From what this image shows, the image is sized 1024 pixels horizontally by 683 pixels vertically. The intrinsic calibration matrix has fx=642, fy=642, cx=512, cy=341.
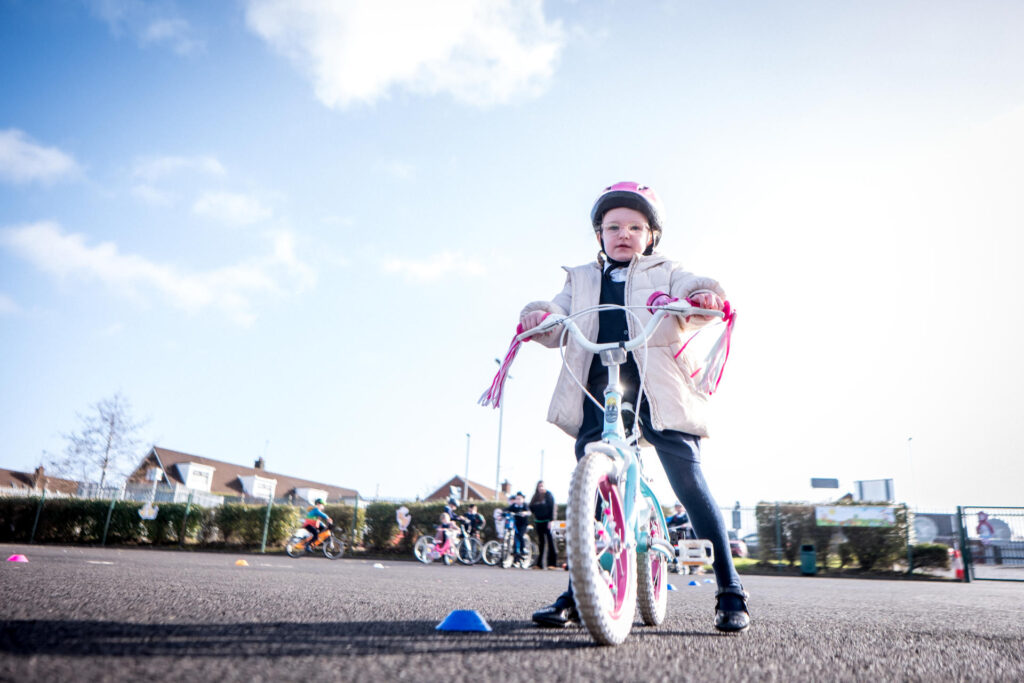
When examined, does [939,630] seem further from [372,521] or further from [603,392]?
[372,521]

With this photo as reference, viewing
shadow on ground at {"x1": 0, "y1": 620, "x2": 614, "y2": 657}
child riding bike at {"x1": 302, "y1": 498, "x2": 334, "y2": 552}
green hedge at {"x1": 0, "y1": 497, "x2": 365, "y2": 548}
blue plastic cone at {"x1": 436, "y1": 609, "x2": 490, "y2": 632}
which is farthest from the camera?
green hedge at {"x1": 0, "y1": 497, "x2": 365, "y2": 548}

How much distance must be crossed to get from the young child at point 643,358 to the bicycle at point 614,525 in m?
0.09

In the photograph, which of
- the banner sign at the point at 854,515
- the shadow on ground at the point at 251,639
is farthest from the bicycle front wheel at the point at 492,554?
the shadow on ground at the point at 251,639

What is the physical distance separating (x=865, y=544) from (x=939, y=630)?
49.3ft

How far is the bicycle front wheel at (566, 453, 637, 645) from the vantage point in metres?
1.97

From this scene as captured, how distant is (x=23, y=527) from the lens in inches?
840

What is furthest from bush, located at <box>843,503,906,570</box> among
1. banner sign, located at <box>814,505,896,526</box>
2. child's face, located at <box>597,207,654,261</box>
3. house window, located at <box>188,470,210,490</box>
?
house window, located at <box>188,470,210,490</box>

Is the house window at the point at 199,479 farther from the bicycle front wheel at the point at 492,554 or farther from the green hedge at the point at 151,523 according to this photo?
the bicycle front wheel at the point at 492,554

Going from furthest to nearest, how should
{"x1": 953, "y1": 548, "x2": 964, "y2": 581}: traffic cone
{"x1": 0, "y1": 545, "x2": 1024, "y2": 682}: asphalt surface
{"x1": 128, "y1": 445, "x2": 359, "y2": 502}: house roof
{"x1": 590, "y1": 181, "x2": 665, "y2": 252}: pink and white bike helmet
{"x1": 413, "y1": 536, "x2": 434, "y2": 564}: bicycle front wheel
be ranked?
1. {"x1": 128, "y1": 445, "x2": 359, "y2": 502}: house roof
2. {"x1": 413, "y1": 536, "x2": 434, "y2": 564}: bicycle front wheel
3. {"x1": 953, "y1": 548, "x2": 964, "y2": 581}: traffic cone
4. {"x1": 590, "y1": 181, "x2": 665, "y2": 252}: pink and white bike helmet
5. {"x1": 0, "y1": 545, "x2": 1024, "y2": 682}: asphalt surface

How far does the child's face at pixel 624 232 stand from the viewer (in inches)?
120

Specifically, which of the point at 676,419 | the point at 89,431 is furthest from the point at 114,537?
the point at 676,419

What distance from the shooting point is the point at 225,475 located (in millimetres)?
53938

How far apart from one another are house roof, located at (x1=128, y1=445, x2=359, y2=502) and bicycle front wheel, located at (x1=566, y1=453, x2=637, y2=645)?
4532cm

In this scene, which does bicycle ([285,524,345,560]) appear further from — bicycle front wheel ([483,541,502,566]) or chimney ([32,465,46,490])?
chimney ([32,465,46,490])
